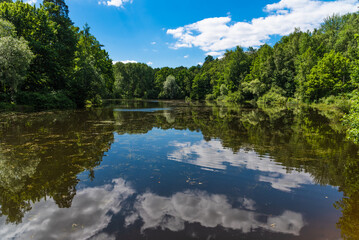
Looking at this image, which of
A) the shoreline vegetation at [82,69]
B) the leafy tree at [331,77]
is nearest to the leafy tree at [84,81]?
the shoreline vegetation at [82,69]

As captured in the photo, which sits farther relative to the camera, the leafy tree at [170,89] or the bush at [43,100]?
the leafy tree at [170,89]

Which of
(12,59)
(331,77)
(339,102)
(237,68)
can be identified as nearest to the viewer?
(12,59)

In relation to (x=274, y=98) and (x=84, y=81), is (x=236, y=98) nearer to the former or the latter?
(x=274, y=98)

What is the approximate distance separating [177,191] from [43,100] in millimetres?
30557

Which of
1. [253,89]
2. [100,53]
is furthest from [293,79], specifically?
[100,53]

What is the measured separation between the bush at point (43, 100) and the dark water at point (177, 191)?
20724 millimetres

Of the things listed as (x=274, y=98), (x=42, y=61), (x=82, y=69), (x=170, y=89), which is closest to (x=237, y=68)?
(x=274, y=98)

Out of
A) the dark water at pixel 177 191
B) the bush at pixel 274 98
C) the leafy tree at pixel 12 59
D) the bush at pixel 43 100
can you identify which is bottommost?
the dark water at pixel 177 191

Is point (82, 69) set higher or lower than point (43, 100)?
higher

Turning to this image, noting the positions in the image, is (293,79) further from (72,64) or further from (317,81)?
(72,64)

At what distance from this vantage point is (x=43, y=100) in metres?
28.5

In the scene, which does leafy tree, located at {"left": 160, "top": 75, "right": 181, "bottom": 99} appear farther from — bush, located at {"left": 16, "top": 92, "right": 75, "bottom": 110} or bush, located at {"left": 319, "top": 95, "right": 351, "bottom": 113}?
bush, located at {"left": 16, "top": 92, "right": 75, "bottom": 110}

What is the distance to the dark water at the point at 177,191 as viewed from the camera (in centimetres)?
426

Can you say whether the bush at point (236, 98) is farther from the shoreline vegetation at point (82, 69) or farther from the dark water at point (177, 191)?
the dark water at point (177, 191)
